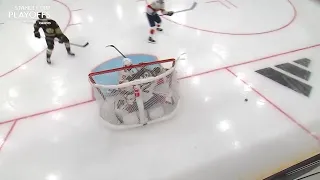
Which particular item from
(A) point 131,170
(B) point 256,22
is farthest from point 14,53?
(B) point 256,22

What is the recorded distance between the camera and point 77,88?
7.30 feet

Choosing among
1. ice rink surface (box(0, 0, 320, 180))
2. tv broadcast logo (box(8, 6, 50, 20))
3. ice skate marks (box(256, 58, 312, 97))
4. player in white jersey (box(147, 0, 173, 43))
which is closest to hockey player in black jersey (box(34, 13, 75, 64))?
ice rink surface (box(0, 0, 320, 180))

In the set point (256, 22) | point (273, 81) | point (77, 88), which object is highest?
point (256, 22)

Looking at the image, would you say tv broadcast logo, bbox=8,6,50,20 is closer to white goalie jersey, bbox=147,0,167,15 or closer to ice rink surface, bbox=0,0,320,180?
ice rink surface, bbox=0,0,320,180

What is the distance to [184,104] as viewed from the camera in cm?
201

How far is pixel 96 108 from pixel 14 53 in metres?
1.51

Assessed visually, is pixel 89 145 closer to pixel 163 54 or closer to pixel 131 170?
pixel 131 170

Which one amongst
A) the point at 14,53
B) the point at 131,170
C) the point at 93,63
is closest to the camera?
the point at 131,170

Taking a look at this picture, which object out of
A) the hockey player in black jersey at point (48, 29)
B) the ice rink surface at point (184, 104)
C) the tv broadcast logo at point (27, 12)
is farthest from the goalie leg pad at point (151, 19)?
the tv broadcast logo at point (27, 12)

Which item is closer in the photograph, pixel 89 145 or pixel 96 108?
pixel 89 145

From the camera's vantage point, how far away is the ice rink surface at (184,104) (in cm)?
158

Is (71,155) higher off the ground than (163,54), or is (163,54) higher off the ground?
(163,54)

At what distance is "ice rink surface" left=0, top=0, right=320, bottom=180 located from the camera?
1.58 meters

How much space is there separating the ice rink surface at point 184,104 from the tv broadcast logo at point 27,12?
1.37ft
